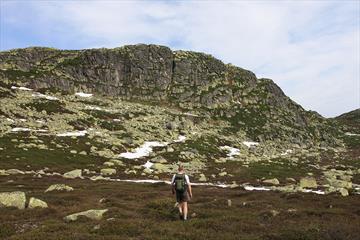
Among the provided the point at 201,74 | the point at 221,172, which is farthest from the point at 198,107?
the point at 221,172

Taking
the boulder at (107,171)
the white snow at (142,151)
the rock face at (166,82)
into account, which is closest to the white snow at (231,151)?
the white snow at (142,151)

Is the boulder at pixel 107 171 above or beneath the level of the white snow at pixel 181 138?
beneath

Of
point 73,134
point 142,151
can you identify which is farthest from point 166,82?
point 142,151

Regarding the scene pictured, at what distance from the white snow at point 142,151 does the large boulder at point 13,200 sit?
5351 centimetres

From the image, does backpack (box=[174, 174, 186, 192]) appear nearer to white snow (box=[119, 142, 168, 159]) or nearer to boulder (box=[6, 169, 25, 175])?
boulder (box=[6, 169, 25, 175])

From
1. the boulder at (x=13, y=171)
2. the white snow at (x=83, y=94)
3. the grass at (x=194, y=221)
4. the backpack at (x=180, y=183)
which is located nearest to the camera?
the grass at (x=194, y=221)

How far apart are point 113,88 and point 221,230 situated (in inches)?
5950

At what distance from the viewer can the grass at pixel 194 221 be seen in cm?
1912

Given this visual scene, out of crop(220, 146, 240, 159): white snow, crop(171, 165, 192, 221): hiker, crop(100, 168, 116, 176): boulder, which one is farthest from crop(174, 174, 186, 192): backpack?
crop(220, 146, 240, 159): white snow

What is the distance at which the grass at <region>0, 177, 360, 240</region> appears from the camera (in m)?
19.1

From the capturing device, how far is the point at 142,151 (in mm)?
91625

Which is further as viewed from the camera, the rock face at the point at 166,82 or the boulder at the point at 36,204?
the rock face at the point at 166,82

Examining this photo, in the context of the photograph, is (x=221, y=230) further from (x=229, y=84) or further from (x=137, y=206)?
(x=229, y=84)

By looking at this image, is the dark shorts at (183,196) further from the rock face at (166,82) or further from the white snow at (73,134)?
the rock face at (166,82)
